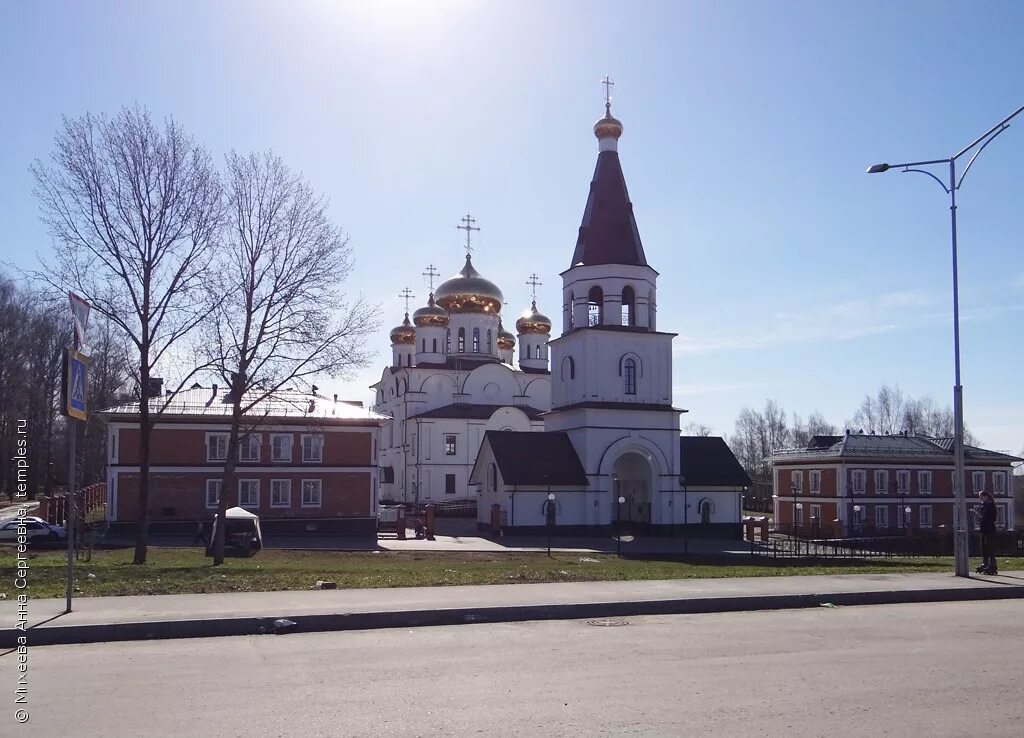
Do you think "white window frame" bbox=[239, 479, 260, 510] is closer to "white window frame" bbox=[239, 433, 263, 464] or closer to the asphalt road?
"white window frame" bbox=[239, 433, 263, 464]

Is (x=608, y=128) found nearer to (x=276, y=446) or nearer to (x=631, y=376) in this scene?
(x=631, y=376)

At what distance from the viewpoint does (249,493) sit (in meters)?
41.7

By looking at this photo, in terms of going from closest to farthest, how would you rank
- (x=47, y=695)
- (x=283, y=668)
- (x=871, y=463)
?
(x=47, y=695) → (x=283, y=668) → (x=871, y=463)

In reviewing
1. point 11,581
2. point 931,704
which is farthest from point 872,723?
point 11,581

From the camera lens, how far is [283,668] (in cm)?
827

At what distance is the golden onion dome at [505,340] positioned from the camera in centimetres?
7731

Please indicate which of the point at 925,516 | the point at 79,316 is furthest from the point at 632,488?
the point at 79,316

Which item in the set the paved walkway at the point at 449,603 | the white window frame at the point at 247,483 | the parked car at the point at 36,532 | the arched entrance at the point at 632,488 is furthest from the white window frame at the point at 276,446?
the paved walkway at the point at 449,603

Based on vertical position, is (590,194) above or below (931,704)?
above

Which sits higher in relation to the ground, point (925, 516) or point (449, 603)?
point (449, 603)

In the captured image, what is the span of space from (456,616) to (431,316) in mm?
59325

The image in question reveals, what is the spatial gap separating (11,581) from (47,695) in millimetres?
8203

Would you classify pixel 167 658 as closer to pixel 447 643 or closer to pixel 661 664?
pixel 447 643

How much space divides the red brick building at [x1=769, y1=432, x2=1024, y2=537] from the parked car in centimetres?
3670
